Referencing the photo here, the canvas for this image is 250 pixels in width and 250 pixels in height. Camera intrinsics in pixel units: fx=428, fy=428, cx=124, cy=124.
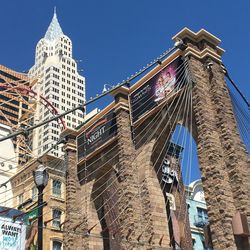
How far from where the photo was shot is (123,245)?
64.1ft

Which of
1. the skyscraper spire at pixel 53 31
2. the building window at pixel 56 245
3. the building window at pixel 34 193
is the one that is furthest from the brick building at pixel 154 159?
the skyscraper spire at pixel 53 31

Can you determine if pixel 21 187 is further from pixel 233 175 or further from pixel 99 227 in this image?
pixel 233 175

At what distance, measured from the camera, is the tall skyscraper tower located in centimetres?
11175

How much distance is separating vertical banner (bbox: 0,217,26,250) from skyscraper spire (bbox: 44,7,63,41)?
11724 cm

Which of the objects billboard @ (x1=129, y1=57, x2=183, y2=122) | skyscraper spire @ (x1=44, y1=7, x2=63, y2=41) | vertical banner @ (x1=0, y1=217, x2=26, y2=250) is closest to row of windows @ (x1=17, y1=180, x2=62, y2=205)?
vertical banner @ (x1=0, y1=217, x2=26, y2=250)

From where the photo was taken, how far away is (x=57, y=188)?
139ft

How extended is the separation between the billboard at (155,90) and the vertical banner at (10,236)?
8.62 metres

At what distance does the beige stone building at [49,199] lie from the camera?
131ft

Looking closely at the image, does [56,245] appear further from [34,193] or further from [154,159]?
[154,159]

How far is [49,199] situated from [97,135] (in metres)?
17.3

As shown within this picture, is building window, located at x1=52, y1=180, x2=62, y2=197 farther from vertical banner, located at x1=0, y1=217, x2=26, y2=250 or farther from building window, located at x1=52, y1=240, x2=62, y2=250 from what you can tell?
vertical banner, located at x1=0, y1=217, x2=26, y2=250

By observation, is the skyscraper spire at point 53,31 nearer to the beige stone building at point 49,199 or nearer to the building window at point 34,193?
the beige stone building at point 49,199

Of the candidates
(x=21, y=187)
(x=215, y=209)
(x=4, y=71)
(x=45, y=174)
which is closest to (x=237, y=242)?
(x=215, y=209)

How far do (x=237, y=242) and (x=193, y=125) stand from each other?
5.74 meters
